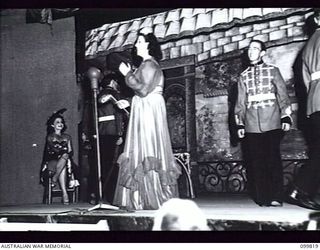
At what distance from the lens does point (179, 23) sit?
12.4 feet

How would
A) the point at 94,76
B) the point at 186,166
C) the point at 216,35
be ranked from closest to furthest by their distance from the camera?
the point at 94,76, the point at 186,166, the point at 216,35

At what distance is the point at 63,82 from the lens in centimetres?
395

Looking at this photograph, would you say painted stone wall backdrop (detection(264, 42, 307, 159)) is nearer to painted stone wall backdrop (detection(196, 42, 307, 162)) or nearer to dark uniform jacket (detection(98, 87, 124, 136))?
painted stone wall backdrop (detection(196, 42, 307, 162))

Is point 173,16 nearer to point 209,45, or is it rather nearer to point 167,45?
point 167,45

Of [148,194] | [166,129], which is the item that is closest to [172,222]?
[148,194]

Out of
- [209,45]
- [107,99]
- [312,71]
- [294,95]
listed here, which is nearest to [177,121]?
[107,99]

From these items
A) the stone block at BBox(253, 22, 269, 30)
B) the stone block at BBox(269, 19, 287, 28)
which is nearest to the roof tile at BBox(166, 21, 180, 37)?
the stone block at BBox(253, 22, 269, 30)

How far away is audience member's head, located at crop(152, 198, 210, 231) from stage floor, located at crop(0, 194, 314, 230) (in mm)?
53

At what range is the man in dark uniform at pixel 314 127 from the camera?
2936mm

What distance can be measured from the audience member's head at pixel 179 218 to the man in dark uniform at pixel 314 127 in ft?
2.10

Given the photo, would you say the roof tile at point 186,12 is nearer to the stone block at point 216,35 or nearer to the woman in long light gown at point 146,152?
the stone block at point 216,35

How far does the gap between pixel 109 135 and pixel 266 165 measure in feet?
4.06

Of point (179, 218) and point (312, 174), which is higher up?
point (312, 174)

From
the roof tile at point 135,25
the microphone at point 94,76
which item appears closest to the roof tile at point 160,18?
the roof tile at point 135,25
